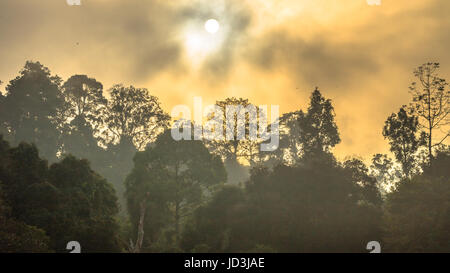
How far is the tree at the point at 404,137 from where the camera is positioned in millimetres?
49781

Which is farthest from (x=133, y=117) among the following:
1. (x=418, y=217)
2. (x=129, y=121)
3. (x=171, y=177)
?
(x=418, y=217)

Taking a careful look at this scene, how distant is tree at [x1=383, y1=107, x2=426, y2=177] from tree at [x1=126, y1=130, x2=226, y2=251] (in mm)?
20543

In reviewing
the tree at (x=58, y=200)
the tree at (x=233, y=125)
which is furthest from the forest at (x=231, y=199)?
the tree at (x=233, y=125)

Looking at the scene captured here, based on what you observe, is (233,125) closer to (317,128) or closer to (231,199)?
(317,128)

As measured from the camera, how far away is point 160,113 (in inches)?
2788

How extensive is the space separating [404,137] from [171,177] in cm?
2740

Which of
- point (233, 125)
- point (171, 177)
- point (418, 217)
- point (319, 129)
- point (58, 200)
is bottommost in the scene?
point (418, 217)

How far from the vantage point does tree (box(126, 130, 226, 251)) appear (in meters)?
43.4

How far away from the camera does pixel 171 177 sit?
152ft

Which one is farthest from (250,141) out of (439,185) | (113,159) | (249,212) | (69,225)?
(69,225)

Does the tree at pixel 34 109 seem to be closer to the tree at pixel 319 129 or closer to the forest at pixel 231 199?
the forest at pixel 231 199

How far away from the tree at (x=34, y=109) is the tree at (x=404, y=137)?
47.9 metres

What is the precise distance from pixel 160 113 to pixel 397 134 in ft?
123
